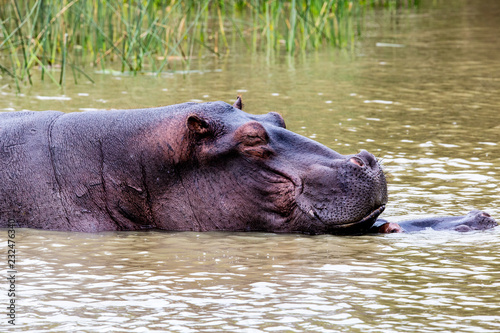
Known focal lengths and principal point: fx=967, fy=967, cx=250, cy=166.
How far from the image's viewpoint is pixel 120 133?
568 cm

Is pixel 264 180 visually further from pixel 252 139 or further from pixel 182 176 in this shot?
pixel 182 176

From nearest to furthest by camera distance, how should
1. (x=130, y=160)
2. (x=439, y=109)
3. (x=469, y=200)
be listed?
(x=130, y=160), (x=469, y=200), (x=439, y=109)

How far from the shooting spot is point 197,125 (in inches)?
215

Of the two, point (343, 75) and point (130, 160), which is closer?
point (130, 160)

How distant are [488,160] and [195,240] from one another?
9.72 ft

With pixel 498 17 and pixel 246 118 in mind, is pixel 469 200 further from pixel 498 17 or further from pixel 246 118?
pixel 498 17

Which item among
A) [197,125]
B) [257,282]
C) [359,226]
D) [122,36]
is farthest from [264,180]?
[122,36]

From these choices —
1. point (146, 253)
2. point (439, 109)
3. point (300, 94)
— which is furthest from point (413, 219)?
point (300, 94)

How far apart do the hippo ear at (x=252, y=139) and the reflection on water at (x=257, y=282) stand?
479 millimetres

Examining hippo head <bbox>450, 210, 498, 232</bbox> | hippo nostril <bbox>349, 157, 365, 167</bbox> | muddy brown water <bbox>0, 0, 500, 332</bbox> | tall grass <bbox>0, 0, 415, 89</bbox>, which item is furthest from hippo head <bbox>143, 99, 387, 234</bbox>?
tall grass <bbox>0, 0, 415, 89</bbox>

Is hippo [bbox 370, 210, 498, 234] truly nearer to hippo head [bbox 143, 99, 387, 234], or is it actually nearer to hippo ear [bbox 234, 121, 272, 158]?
hippo head [bbox 143, 99, 387, 234]

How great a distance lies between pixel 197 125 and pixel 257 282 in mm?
1243

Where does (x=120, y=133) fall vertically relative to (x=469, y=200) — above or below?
above

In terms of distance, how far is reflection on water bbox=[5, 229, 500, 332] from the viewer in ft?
13.1
